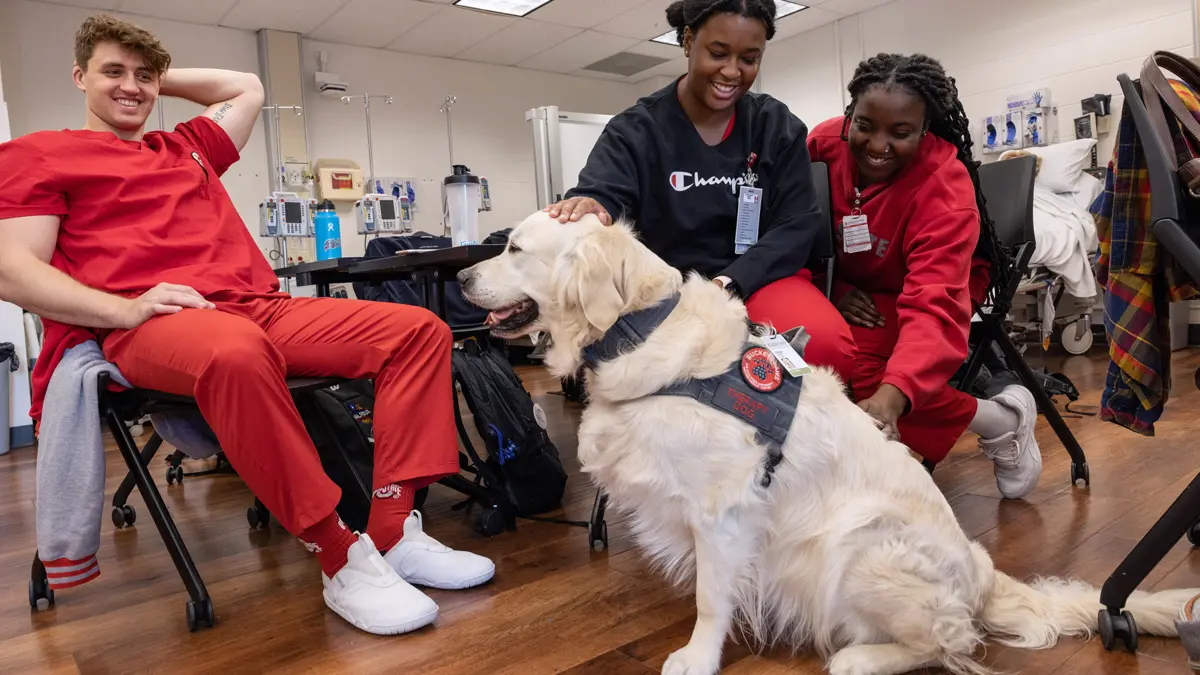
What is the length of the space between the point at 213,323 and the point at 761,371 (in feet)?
3.83

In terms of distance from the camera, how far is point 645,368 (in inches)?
53.5

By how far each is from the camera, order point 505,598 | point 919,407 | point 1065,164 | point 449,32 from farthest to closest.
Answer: point 449,32
point 1065,164
point 919,407
point 505,598

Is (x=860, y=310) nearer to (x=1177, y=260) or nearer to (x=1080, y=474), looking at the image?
(x=1080, y=474)

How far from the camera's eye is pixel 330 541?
1.65 m

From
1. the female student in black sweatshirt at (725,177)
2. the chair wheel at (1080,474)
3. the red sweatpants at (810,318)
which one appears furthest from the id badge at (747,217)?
the chair wheel at (1080,474)

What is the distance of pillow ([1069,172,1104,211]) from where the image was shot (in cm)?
558

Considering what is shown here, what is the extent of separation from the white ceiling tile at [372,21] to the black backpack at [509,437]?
17.3 ft

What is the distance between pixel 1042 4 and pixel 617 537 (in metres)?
6.34

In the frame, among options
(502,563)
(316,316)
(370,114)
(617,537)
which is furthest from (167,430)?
(370,114)

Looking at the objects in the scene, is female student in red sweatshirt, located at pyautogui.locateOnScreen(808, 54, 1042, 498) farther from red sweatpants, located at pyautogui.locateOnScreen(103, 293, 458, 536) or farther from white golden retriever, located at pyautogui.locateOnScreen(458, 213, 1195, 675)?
red sweatpants, located at pyautogui.locateOnScreen(103, 293, 458, 536)

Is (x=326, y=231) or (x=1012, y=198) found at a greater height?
(x=326, y=231)

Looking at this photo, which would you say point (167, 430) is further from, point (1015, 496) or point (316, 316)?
point (1015, 496)

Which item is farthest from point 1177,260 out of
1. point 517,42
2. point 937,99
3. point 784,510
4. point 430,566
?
point 517,42

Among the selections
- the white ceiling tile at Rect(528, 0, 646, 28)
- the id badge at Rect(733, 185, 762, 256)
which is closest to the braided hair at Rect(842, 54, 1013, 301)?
the id badge at Rect(733, 185, 762, 256)
